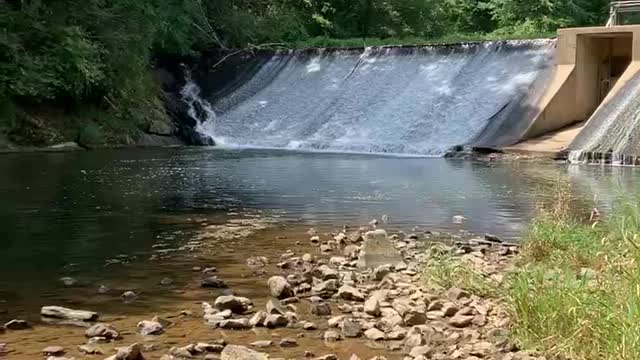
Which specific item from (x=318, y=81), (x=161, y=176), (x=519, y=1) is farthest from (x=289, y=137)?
(x=519, y=1)

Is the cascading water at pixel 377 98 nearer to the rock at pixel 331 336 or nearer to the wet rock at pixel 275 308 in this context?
the wet rock at pixel 275 308

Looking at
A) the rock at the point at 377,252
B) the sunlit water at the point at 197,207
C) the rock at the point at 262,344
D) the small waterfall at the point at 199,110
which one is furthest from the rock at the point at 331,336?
the small waterfall at the point at 199,110

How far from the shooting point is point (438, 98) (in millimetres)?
26359

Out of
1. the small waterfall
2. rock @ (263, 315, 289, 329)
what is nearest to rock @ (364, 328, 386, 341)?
rock @ (263, 315, 289, 329)

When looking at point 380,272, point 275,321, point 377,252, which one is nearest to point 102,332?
point 275,321

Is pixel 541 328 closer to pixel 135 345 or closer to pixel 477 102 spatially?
pixel 135 345

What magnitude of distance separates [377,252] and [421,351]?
3.06 metres

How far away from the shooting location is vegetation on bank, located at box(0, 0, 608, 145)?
24.6 metres

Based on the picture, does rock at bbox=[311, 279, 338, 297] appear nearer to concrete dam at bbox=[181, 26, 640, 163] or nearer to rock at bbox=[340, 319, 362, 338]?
rock at bbox=[340, 319, 362, 338]

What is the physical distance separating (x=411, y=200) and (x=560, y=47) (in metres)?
11.6

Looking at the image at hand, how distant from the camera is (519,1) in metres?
39.5

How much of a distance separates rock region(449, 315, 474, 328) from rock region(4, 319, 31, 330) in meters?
3.09

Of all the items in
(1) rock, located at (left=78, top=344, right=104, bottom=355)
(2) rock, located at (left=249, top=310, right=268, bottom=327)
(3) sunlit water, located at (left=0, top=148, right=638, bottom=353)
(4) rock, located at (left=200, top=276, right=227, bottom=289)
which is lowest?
(3) sunlit water, located at (left=0, top=148, right=638, bottom=353)

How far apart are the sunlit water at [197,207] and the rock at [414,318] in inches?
62.7
